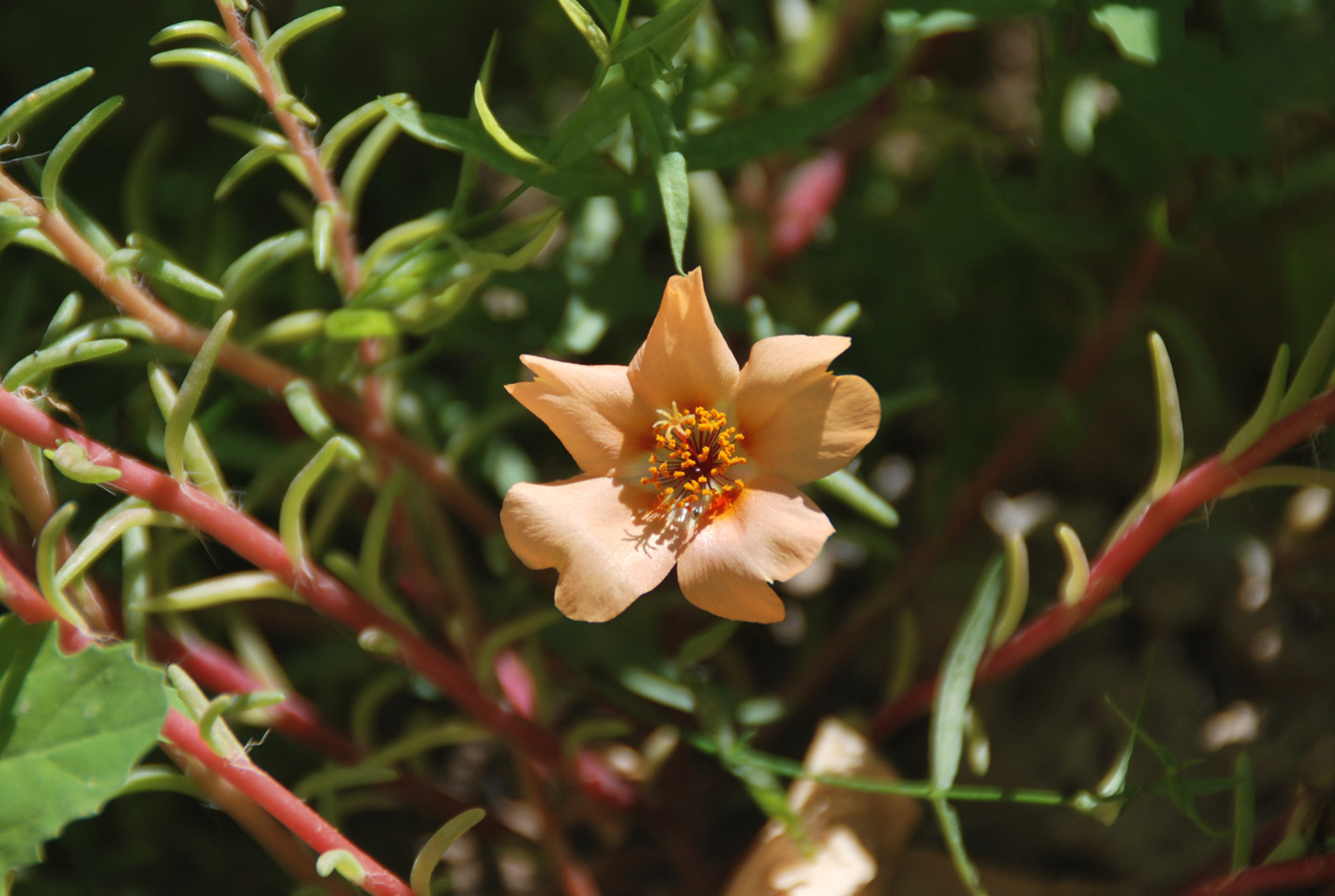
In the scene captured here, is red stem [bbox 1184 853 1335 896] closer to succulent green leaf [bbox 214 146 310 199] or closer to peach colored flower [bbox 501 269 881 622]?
peach colored flower [bbox 501 269 881 622]

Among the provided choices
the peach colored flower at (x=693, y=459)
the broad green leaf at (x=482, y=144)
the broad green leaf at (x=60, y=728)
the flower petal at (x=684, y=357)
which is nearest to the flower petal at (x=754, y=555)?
the peach colored flower at (x=693, y=459)

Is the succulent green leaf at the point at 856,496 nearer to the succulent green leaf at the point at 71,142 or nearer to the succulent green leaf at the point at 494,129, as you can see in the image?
the succulent green leaf at the point at 494,129

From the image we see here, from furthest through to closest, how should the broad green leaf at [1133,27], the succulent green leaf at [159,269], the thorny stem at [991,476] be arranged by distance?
1. the thorny stem at [991,476]
2. the broad green leaf at [1133,27]
3. the succulent green leaf at [159,269]

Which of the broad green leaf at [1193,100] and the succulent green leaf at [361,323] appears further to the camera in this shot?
the broad green leaf at [1193,100]

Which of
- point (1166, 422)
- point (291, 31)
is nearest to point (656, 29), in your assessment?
point (291, 31)

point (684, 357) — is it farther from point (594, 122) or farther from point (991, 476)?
point (991, 476)

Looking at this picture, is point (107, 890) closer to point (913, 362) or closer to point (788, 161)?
point (913, 362)

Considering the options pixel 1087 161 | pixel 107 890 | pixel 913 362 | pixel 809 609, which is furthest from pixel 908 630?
pixel 107 890
